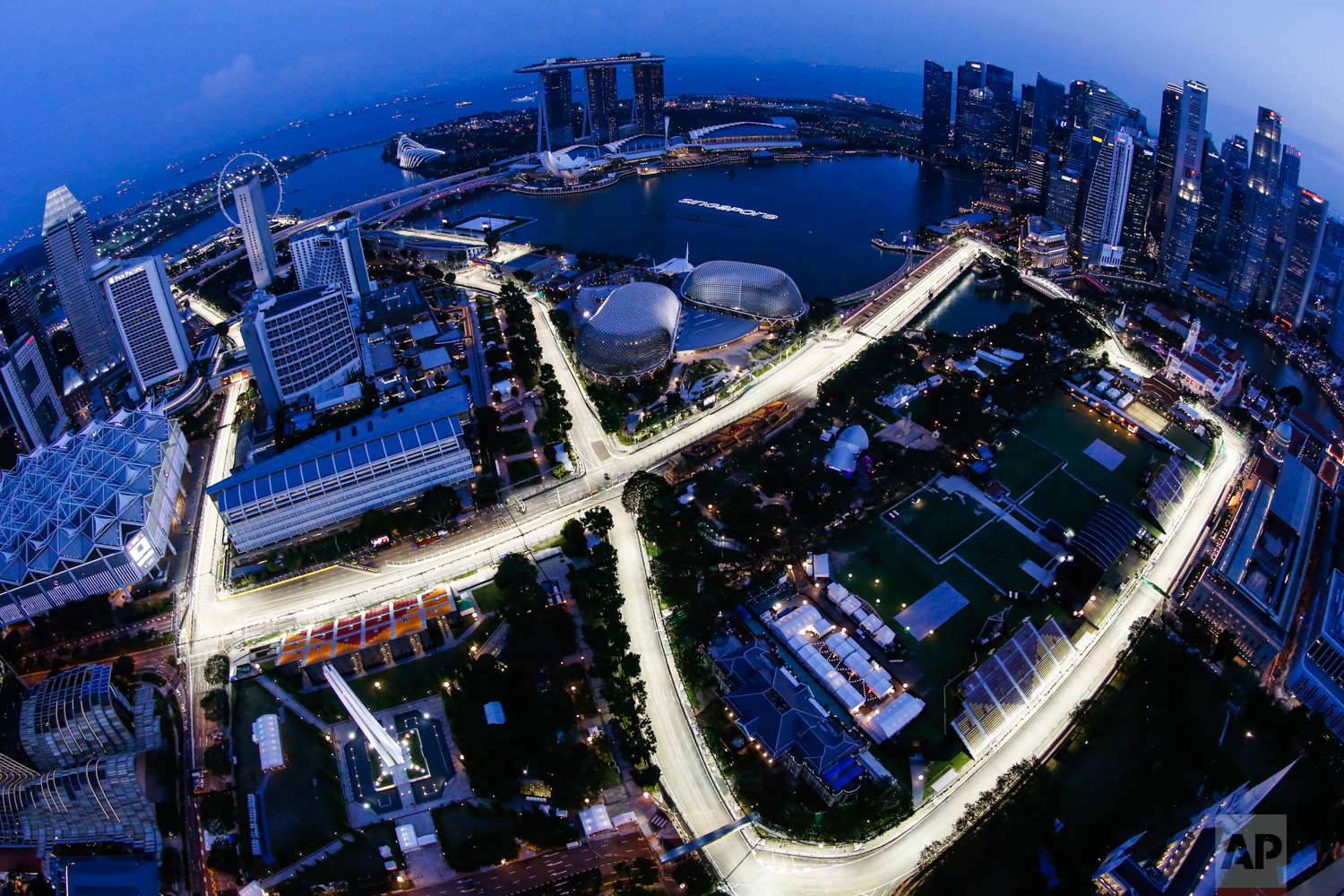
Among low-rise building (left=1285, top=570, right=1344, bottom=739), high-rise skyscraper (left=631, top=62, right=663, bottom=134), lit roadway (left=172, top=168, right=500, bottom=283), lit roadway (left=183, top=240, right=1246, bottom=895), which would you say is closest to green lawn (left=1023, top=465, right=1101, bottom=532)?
lit roadway (left=183, top=240, right=1246, bottom=895)

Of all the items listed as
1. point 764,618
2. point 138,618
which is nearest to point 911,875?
point 764,618

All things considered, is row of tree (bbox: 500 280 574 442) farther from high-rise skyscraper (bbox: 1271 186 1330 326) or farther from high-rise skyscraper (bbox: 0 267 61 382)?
high-rise skyscraper (bbox: 1271 186 1330 326)

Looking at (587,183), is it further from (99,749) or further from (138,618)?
(99,749)

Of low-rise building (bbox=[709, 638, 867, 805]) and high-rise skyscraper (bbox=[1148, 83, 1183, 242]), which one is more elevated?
high-rise skyscraper (bbox=[1148, 83, 1183, 242])

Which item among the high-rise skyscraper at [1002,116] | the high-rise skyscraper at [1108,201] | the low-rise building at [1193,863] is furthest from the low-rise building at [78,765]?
the high-rise skyscraper at [1002,116]

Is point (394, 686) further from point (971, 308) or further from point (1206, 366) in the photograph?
point (971, 308)

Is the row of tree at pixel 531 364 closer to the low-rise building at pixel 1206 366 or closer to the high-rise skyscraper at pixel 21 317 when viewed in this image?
the high-rise skyscraper at pixel 21 317

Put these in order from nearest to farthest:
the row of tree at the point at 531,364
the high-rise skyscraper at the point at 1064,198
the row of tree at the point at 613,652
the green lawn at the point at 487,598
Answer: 1. the row of tree at the point at 613,652
2. the green lawn at the point at 487,598
3. the row of tree at the point at 531,364
4. the high-rise skyscraper at the point at 1064,198
